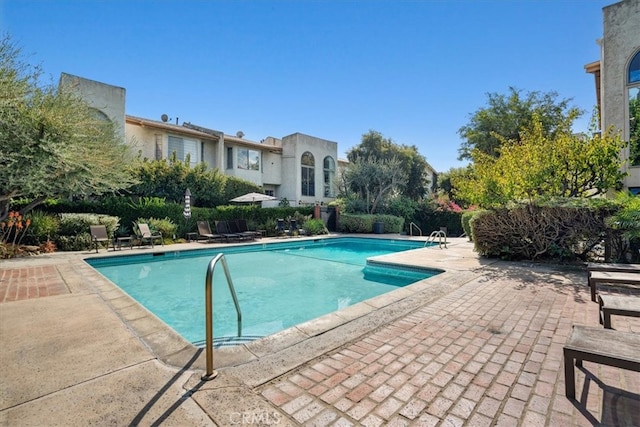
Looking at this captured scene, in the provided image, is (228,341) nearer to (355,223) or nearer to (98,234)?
(98,234)

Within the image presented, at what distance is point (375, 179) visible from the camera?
22.0 metres

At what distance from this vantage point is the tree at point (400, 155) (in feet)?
92.3

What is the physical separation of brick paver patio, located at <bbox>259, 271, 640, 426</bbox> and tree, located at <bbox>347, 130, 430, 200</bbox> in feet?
81.6

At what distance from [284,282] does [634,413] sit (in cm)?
737

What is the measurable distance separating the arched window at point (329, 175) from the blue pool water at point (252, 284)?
1614 centimetres

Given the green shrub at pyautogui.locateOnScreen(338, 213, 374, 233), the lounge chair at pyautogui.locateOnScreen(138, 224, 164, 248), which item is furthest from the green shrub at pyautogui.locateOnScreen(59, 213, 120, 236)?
the green shrub at pyautogui.locateOnScreen(338, 213, 374, 233)

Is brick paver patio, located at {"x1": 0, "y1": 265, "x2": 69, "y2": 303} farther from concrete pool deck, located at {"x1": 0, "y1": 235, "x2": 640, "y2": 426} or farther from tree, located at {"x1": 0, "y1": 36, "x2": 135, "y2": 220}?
tree, located at {"x1": 0, "y1": 36, "x2": 135, "y2": 220}

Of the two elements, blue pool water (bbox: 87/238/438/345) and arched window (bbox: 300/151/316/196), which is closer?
blue pool water (bbox: 87/238/438/345)

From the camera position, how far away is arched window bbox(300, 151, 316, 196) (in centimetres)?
2714

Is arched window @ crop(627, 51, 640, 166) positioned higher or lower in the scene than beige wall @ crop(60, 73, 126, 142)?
lower

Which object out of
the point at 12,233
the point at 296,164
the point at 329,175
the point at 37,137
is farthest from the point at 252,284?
the point at 329,175

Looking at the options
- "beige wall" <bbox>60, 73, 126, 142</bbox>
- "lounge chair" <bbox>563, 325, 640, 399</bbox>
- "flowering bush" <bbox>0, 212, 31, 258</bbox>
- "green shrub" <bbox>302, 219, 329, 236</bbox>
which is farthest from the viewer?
"green shrub" <bbox>302, 219, 329, 236</bbox>

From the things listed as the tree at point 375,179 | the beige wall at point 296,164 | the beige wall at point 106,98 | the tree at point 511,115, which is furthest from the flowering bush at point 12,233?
the tree at point 511,115

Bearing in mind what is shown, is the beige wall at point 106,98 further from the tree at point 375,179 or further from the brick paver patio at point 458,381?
the brick paver patio at point 458,381
